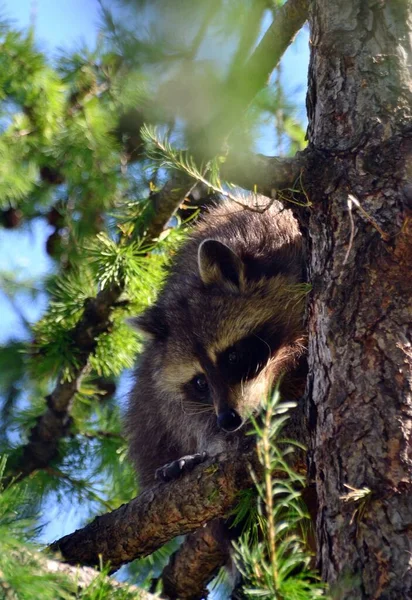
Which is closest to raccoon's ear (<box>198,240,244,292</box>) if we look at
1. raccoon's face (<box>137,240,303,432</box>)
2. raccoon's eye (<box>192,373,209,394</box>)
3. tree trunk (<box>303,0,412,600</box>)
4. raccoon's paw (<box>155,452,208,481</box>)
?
raccoon's face (<box>137,240,303,432</box>)

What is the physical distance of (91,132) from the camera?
13.1ft

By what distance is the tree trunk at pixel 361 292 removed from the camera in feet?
5.90

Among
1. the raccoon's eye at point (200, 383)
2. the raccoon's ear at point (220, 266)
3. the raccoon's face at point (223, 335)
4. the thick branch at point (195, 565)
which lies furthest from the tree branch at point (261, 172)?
the thick branch at point (195, 565)

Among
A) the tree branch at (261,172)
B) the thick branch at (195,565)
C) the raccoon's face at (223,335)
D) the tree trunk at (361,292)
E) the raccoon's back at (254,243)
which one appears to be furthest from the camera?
the raccoon's back at (254,243)

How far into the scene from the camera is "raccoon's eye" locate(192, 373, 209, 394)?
3.56 m

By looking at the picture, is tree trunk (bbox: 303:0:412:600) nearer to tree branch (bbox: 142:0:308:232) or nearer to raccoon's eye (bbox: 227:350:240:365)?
tree branch (bbox: 142:0:308:232)

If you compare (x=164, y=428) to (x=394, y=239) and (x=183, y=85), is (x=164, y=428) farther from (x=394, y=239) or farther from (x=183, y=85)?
(x=394, y=239)

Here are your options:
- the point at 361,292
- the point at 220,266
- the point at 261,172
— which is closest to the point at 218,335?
the point at 220,266

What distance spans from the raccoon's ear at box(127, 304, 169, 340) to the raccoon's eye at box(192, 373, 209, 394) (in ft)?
0.85

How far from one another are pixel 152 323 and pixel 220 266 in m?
0.46

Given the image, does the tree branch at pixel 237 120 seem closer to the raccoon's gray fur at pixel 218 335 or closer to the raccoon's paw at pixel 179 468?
the raccoon's gray fur at pixel 218 335

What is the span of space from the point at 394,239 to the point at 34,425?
231 centimetres

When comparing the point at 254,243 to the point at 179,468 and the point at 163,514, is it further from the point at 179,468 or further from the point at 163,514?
the point at 163,514

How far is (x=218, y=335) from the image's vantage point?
3393 mm
